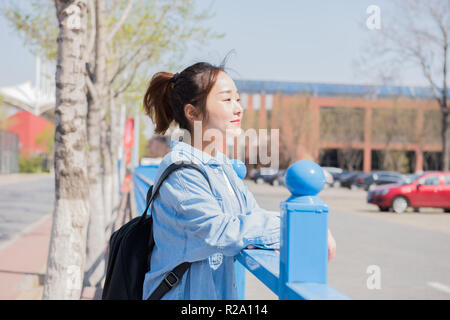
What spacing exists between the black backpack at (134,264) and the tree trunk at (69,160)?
252 cm

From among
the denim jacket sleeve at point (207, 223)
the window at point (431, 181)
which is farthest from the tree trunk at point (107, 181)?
the window at point (431, 181)

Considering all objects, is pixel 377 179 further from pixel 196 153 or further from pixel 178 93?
pixel 196 153

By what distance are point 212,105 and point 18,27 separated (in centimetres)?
1057

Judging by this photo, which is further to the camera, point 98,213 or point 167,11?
point 167,11

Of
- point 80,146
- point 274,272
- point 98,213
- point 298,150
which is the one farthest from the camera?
point 298,150

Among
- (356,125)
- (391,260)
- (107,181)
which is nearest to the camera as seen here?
(391,260)

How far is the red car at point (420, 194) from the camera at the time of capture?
720 inches

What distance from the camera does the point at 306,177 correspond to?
4.17 ft

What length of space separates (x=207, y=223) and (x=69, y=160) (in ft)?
9.60

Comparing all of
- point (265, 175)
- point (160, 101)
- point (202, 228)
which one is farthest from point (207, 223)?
point (265, 175)

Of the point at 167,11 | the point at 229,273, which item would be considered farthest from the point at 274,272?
the point at 167,11

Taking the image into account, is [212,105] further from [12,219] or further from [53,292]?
[12,219]
